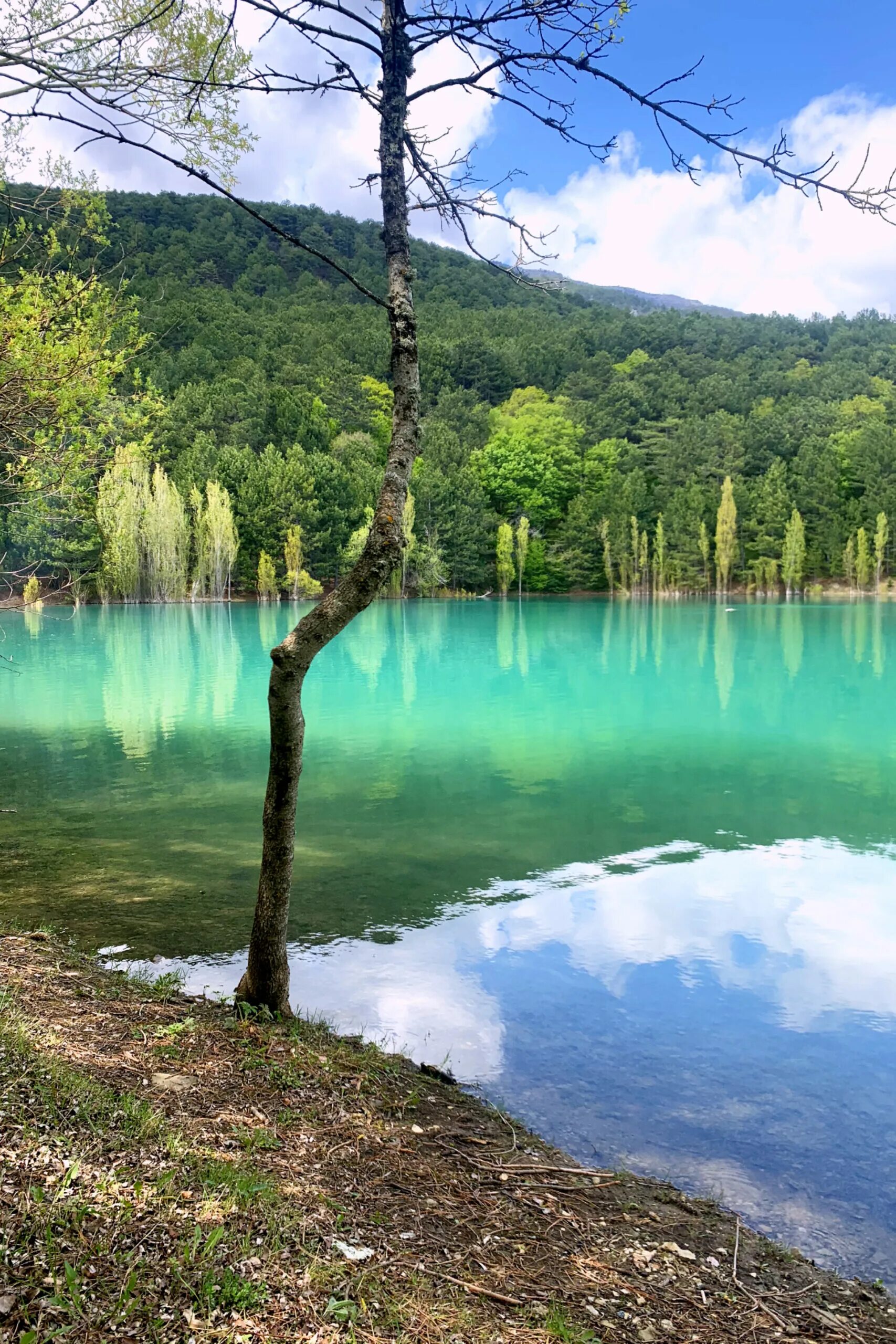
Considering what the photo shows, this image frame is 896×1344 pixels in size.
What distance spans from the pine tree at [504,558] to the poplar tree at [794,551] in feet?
76.8

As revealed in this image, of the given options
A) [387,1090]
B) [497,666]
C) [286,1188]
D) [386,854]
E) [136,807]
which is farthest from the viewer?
[497,666]

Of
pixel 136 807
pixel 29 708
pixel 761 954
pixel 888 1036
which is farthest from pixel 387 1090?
pixel 29 708

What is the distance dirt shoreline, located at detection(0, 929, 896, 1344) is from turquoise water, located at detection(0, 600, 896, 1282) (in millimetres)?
763

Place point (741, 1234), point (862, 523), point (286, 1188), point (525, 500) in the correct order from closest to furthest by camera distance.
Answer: point (286, 1188) < point (741, 1234) < point (862, 523) < point (525, 500)

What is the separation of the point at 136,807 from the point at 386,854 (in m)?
3.93

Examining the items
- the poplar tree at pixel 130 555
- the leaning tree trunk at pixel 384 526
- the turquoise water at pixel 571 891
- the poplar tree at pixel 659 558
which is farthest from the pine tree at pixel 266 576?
the leaning tree trunk at pixel 384 526

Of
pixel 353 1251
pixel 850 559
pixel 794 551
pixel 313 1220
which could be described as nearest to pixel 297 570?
pixel 794 551

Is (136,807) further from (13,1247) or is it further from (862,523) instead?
(862,523)

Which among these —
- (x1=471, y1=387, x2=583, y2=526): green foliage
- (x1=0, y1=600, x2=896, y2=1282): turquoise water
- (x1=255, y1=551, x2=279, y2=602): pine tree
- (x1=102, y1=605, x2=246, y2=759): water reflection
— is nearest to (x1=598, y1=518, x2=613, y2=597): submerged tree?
(x1=471, y1=387, x2=583, y2=526): green foliage

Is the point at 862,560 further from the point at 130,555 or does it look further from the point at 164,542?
the point at 130,555

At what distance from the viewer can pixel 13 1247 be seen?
260cm

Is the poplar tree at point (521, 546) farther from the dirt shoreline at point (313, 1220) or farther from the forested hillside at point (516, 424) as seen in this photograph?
the dirt shoreline at point (313, 1220)

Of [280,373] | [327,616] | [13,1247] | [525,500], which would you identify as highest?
[280,373]

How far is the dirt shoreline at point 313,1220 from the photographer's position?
2.67 meters
